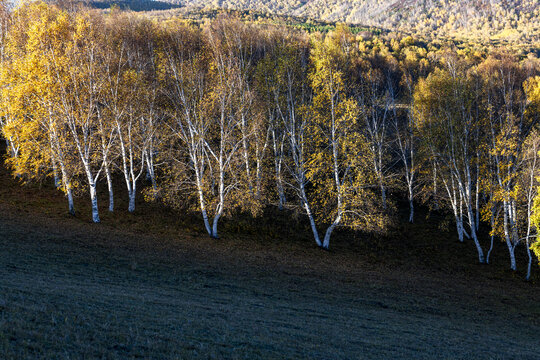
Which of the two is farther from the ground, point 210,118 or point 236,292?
point 210,118

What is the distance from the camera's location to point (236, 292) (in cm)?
1360

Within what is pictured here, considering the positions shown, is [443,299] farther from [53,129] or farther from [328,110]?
[53,129]

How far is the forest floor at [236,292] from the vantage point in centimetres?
661

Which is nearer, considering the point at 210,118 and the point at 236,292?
the point at 236,292

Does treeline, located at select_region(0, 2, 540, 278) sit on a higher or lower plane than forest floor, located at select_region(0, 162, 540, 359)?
higher

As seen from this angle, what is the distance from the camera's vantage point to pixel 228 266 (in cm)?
1777

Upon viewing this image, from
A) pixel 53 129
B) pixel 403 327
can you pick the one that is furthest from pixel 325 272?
pixel 53 129

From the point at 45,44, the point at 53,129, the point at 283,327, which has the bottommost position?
the point at 283,327

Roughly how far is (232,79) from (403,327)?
1950cm

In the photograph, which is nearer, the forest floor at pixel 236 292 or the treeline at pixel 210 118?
the forest floor at pixel 236 292

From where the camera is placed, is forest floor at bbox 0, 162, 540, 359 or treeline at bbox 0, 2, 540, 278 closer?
forest floor at bbox 0, 162, 540, 359

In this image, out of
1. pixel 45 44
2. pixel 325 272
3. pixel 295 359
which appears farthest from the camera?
pixel 45 44

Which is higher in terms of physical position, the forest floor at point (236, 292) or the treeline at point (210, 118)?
the treeline at point (210, 118)

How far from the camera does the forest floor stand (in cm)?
661
